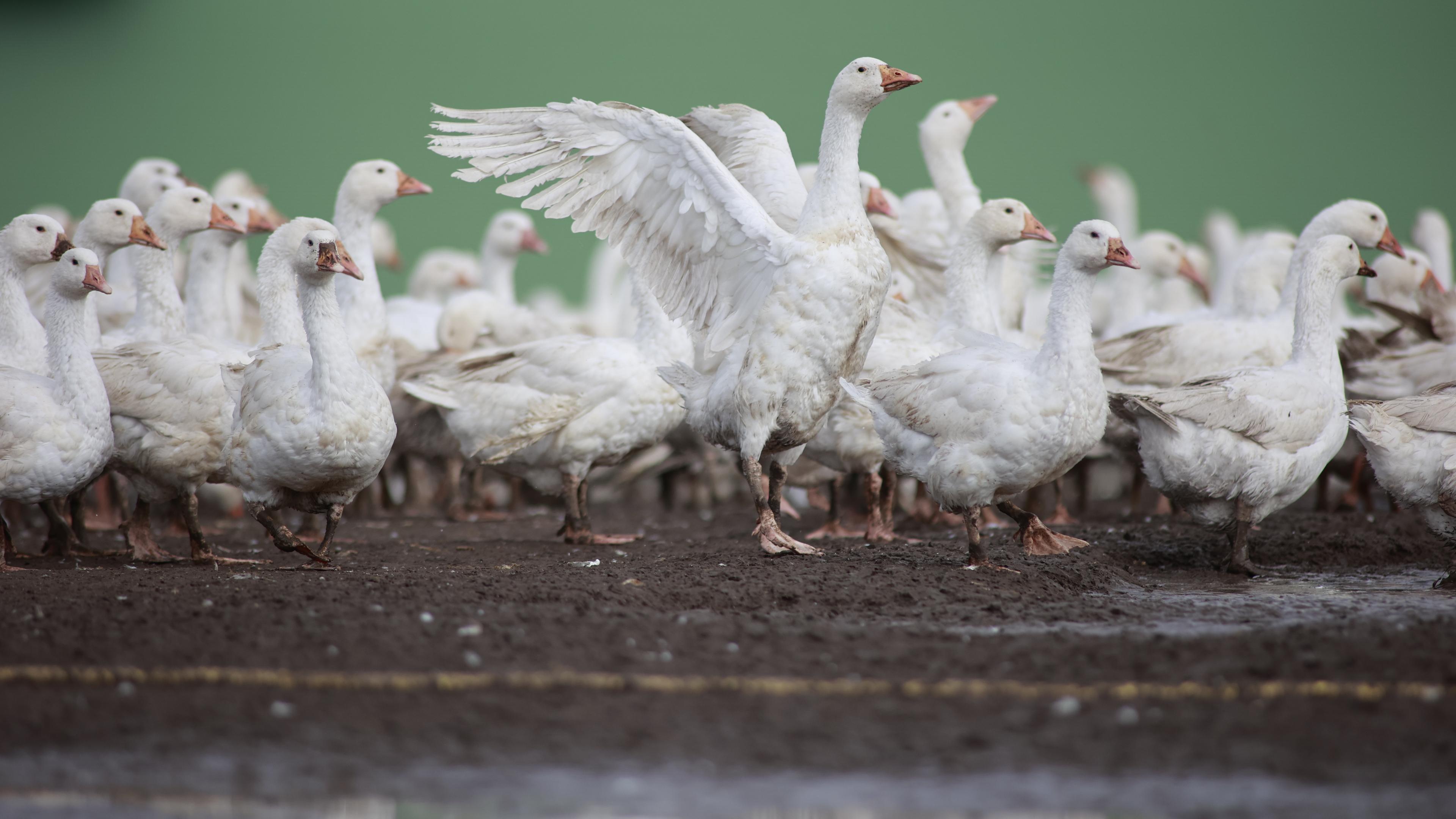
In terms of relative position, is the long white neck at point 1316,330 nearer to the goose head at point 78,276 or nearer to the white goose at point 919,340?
the white goose at point 919,340

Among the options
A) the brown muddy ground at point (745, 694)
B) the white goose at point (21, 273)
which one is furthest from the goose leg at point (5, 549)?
the white goose at point (21, 273)

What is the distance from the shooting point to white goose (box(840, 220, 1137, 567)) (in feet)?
18.4

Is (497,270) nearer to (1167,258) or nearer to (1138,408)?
(1167,258)

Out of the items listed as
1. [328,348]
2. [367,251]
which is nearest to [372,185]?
[367,251]

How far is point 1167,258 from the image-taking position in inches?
401

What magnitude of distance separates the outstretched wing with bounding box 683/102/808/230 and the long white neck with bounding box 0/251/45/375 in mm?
3839

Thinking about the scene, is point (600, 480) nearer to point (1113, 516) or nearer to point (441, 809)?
point (1113, 516)

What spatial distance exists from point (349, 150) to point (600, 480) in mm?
5708

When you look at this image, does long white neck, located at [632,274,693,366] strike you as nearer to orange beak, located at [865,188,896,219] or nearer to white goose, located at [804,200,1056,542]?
white goose, located at [804,200,1056,542]

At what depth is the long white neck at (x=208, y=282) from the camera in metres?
8.19

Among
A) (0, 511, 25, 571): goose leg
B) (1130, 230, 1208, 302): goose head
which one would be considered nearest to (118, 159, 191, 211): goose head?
(0, 511, 25, 571): goose leg

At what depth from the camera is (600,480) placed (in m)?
12.2

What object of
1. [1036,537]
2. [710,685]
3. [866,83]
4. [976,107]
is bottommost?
[710,685]

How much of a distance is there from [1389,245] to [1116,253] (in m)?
2.83
